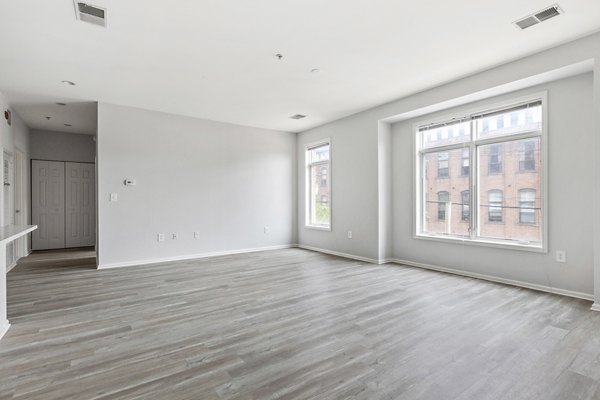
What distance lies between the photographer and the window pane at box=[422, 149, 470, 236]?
15.6 feet

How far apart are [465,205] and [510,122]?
1.29 metres

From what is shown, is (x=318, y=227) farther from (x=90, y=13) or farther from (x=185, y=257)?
(x=90, y=13)

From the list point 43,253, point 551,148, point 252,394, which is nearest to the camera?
point 252,394

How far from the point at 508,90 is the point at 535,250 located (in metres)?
2.10

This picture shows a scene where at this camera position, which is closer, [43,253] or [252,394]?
[252,394]

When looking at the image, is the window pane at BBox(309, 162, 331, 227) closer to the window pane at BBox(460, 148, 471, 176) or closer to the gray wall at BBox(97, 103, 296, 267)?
the gray wall at BBox(97, 103, 296, 267)

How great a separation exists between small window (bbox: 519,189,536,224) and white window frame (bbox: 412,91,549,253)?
15 cm

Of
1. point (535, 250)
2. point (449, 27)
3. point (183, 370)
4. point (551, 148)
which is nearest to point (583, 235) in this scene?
point (535, 250)

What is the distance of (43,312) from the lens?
3.16 meters

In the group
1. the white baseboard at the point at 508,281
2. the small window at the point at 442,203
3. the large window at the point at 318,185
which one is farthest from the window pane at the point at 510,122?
the large window at the point at 318,185

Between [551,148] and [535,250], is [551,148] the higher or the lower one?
the higher one

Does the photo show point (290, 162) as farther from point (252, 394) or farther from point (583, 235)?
point (252, 394)

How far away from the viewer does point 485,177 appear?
4.49 m

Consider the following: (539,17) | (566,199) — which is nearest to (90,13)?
(539,17)
